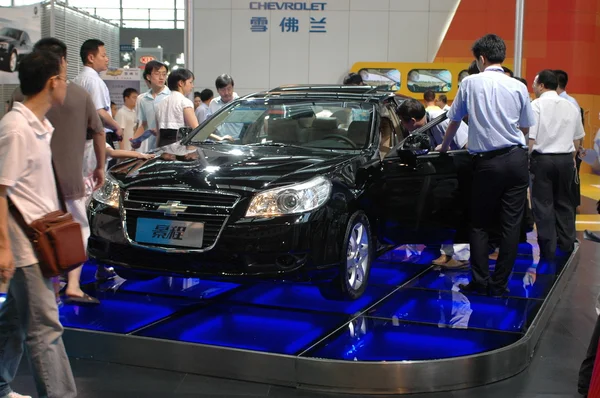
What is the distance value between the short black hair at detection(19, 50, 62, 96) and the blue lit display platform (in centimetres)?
164

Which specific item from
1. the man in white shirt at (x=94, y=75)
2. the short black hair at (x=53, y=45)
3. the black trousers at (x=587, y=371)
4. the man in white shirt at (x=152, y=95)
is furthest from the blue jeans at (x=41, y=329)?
the man in white shirt at (x=152, y=95)

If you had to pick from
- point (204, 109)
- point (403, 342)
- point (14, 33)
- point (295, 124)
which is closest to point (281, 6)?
point (14, 33)

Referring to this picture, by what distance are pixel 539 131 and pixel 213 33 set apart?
9.99 meters

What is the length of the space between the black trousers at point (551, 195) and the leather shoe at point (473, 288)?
1713 millimetres

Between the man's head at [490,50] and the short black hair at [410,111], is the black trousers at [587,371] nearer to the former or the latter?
the man's head at [490,50]

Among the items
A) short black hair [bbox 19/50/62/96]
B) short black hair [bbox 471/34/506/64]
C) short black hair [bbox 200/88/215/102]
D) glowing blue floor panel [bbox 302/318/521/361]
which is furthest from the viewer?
short black hair [bbox 200/88/215/102]

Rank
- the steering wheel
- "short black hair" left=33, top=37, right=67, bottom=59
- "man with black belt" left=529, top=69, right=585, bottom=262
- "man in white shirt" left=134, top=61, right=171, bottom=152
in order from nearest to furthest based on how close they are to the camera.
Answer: "short black hair" left=33, top=37, right=67, bottom=59 → the steering wheel → "man with black belt" left=529, top=69, right=585, bottom=262 → "man in white shirt" left=134, top=61, right=171, bottom=152

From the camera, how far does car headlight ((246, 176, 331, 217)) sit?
15.0 feet

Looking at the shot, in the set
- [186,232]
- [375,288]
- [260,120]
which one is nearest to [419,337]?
[375,288]

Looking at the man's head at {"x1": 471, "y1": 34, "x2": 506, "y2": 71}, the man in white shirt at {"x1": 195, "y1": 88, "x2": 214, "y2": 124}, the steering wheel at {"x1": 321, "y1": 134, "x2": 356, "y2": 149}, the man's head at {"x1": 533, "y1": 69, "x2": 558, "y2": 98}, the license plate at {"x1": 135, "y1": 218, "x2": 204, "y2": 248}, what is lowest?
the license plate at {"x1": 135, "y1": 218, "x2": 204, "y2": 248}

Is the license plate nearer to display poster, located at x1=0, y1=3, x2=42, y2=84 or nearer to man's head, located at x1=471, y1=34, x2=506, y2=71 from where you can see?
man's head, located at x1=471, y1=34, x2=506, y2=71

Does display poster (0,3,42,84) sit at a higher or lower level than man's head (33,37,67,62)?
higher

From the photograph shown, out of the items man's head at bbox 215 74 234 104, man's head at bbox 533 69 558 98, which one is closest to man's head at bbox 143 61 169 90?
man's head at bbox 215 74 234 104

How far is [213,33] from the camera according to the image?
622 inches
